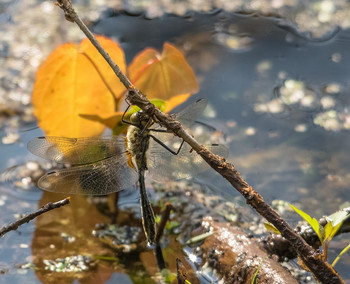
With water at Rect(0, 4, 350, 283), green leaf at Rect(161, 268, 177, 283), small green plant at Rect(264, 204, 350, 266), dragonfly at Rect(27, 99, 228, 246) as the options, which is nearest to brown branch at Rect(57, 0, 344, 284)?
small green plant at Rect(264, 204, 350, 266)

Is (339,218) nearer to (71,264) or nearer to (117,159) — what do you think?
(117,159)

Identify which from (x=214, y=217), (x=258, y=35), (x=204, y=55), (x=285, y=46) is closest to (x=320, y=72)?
(x=285, y=46)

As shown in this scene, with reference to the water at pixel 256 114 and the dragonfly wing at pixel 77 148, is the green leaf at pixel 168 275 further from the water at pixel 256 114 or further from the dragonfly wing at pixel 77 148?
the dragonfly wing at pixel 77 148

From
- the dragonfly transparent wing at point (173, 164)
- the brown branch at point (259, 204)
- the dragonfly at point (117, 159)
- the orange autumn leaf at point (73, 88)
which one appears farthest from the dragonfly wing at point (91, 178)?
the brown branch at point (259, 204)

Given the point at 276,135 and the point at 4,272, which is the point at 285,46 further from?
the point at 4,272

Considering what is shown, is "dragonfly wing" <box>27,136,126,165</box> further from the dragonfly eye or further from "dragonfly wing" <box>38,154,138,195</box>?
the dragonfly eye
